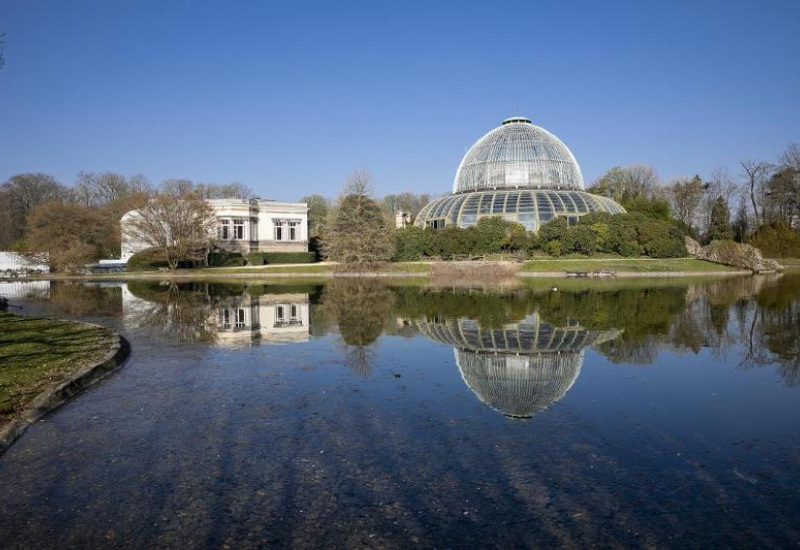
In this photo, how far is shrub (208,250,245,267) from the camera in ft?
185

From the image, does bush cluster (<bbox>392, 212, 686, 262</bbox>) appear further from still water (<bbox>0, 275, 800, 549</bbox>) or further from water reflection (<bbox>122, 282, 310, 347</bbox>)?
still water (<bbox>0, 275, 800, 549</bbox>)

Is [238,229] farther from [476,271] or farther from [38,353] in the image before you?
[38,353]

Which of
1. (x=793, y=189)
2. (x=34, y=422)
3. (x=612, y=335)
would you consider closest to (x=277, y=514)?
(x=34, y=422)

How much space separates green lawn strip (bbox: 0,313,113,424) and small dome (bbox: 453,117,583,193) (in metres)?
59.4

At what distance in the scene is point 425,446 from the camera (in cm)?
775

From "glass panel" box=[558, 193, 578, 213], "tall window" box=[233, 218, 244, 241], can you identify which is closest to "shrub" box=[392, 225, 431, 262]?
"glass panel" box=[558, 193, 578, 213]

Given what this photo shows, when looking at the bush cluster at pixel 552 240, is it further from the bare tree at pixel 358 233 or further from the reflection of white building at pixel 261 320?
the reflection of white building at pixel 261 320

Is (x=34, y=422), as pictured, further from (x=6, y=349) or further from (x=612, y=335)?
(x=612, y=335)

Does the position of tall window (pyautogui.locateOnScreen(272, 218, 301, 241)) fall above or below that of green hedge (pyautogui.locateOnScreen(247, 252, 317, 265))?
above

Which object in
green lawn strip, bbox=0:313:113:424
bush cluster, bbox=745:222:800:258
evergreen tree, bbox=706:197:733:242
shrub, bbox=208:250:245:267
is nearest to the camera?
green lawn strip, bbox=0:313:113:424

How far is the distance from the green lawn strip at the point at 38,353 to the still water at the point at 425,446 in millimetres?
850

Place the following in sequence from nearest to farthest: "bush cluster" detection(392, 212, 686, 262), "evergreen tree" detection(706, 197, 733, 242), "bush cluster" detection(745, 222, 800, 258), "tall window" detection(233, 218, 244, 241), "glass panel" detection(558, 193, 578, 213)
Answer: "bush cluster" detection(392, 212, 686, 262), "bush cluster" detection(745, 222, 800, 258), "tall window" detection(233, 218, 244, 241), "glass panel" detection(558, 193, 578, 213), "evergreen tree" detection(706, 197, 733, 242)

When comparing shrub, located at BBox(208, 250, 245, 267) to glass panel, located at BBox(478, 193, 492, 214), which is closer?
shrub, located at BBox(208, 250, 245, 267)

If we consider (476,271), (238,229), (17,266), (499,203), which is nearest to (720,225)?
(499,203)
